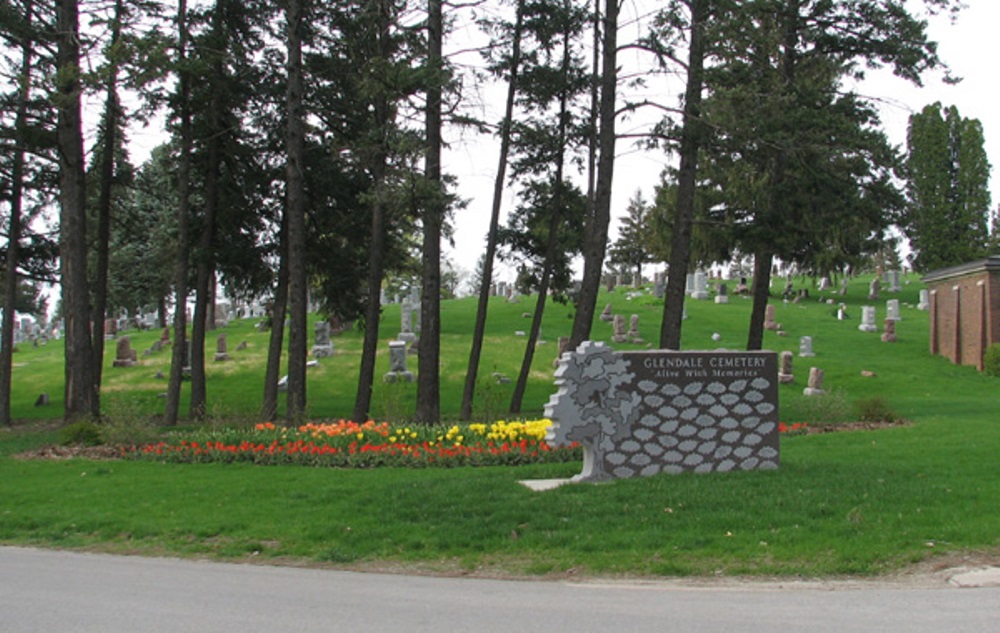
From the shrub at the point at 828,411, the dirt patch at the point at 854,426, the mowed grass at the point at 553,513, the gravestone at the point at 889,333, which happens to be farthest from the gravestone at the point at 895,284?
the mowed grass at the point at 553,513

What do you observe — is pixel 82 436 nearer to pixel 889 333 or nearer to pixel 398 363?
pixel 398 363

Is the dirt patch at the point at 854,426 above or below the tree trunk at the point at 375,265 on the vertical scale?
below

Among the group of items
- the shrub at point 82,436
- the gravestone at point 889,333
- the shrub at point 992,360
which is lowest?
the shrub at point 82,436

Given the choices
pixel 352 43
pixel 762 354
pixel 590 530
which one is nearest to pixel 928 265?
pixel 352 43

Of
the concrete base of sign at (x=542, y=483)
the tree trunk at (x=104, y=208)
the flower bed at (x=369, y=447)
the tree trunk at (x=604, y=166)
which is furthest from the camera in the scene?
the tree trunk at (x=104, y=208)

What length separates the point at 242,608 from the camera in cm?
633

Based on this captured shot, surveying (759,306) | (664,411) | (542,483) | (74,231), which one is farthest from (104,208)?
(664,411)

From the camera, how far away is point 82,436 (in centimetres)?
1633

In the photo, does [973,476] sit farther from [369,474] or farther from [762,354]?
[369,474]

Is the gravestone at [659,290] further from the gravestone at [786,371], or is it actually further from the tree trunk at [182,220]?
the tree trunk at [182,220]

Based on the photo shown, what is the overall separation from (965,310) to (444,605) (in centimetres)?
3017

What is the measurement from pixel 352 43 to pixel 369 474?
37.5ft

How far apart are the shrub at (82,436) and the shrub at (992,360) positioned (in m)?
26.3

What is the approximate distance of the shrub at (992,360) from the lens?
28217 mm
